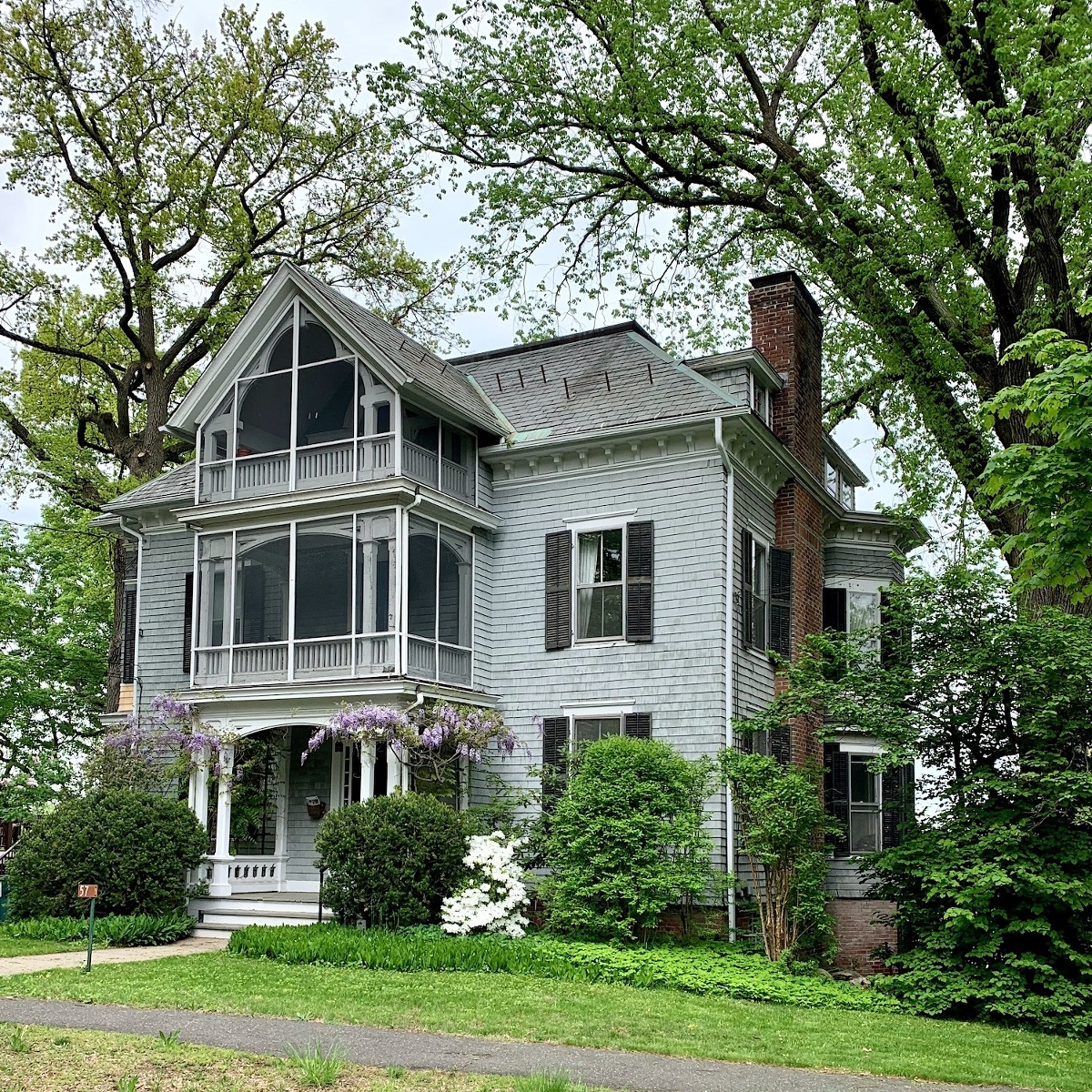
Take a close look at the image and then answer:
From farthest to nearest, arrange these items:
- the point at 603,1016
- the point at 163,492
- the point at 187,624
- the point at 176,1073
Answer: the point at 163,492, the point at 187,624, the point at 603,1016, the point at 176,1073

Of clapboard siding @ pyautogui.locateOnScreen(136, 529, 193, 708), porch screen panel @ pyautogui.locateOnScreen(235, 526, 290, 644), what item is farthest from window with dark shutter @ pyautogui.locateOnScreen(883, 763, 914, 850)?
clapboard siding @ pyautogui.locateOnScreen(136, 529, 193, 708)

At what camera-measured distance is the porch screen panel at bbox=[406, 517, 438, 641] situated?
18.7m

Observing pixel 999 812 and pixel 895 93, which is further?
pixel 895 93

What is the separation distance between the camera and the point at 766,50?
68.3 feet

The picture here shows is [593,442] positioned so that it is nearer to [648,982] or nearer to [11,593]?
[648,982]

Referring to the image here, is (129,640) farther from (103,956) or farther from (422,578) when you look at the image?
(103,956)

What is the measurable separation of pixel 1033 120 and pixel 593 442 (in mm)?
7549

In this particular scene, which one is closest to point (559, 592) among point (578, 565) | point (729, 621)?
point (578, 565)

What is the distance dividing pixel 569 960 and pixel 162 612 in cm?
1166

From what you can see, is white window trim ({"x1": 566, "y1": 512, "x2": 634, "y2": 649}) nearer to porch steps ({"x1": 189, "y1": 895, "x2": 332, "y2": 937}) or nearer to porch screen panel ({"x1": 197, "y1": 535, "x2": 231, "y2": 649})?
porch steps ({"x1": 189, "y1": 895, "x2": 332, "y2": 937})

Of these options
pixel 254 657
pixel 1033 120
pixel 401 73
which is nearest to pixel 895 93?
pixel 1033 120

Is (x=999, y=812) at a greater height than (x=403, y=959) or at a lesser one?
greater

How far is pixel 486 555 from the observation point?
1988cm

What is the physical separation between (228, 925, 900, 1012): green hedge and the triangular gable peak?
26.8ft
